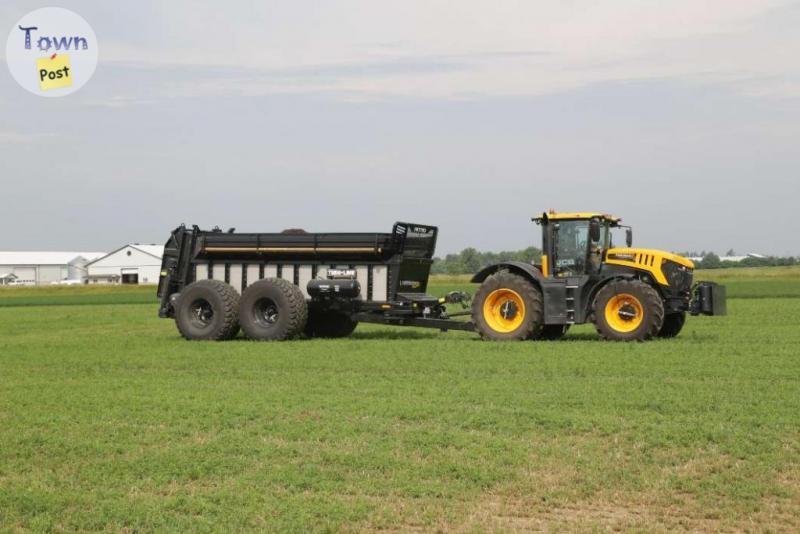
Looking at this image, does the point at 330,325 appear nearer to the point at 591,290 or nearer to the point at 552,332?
the point at 552,332

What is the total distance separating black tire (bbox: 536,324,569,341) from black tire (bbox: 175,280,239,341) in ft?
20.5

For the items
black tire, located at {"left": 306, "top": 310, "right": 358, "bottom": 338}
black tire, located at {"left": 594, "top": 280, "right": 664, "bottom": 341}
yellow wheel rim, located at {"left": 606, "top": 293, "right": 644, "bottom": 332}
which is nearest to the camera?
black tire, located at {"left": 594, "top": 280, "right": 664, "bottom": 341}

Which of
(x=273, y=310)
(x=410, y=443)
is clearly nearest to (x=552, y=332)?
(x=273, y=310)

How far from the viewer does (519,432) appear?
9516 mm

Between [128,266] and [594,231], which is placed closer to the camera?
[594,231]

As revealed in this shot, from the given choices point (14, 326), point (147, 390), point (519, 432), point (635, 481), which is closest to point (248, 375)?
point (147, 390)

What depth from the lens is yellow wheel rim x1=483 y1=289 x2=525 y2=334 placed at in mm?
18906

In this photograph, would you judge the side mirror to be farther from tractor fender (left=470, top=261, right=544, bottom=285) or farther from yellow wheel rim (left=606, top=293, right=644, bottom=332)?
yellow wheel rim (left=606, top=293, right=644, bottom=332)

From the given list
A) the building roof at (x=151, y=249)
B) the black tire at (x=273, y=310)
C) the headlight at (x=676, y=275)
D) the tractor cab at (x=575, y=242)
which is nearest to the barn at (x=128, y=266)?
the building roof at (x=151, y=249)

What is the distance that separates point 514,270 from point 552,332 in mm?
1521

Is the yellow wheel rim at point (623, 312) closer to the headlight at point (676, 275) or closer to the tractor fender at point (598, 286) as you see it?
the tractor fender at point (598, 286)

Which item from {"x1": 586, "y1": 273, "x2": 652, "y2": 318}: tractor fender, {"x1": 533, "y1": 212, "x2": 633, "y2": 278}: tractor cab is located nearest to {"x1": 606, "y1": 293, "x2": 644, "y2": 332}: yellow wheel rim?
{"x1": 586, "y1": 273, "x2": 652, "y2": 318}: tractor fender

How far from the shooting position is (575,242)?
61.8 feet

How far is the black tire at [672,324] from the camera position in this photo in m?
19.0
